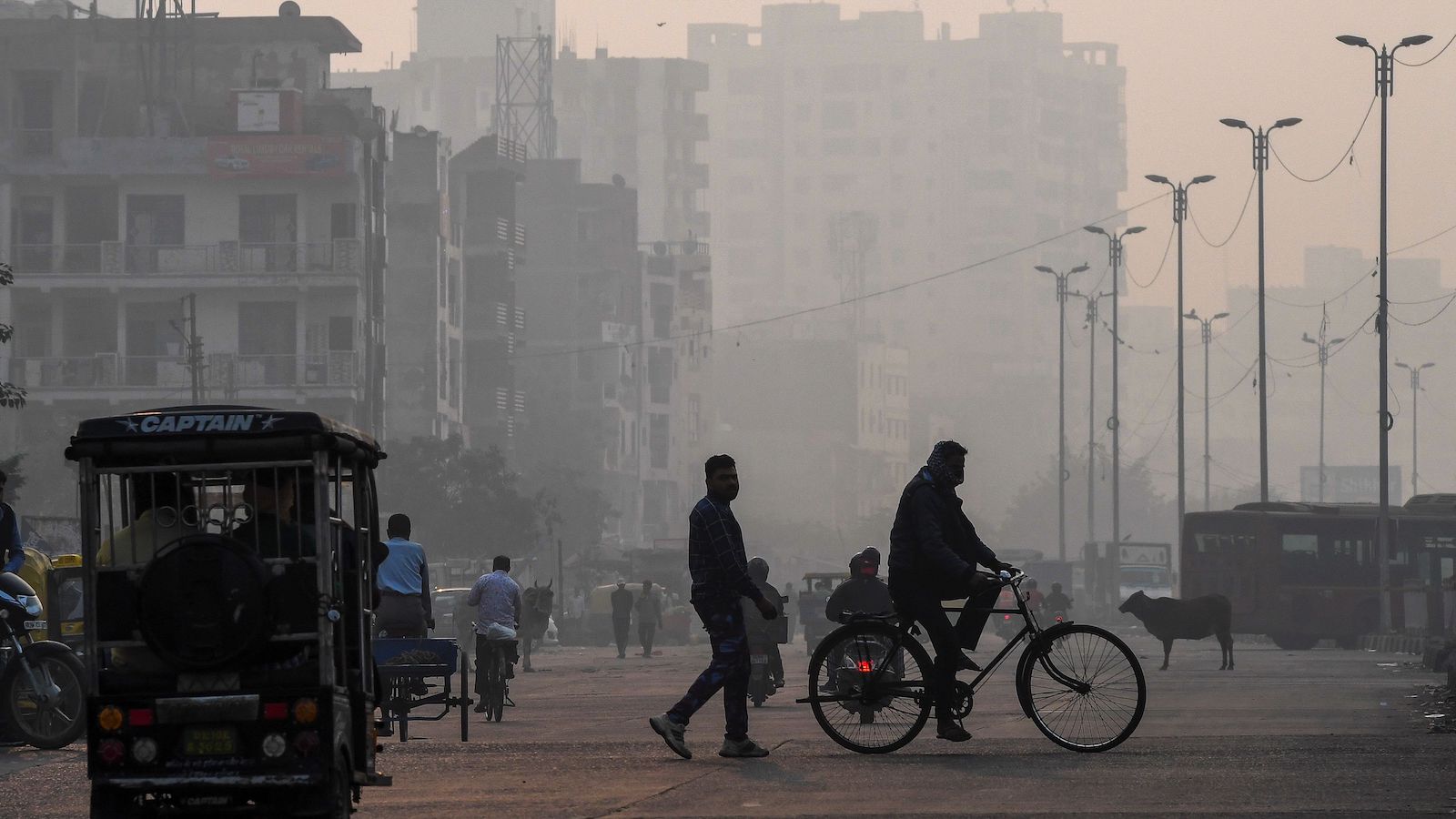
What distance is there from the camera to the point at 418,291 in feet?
297

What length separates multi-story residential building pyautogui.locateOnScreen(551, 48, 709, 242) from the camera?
18050cm

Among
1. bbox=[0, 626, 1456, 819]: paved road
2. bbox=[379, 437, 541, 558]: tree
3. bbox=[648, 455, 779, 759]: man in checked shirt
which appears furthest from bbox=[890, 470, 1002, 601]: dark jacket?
bbox=[379, 437, 541, 558]: tree

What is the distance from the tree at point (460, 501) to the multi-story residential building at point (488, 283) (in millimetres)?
A: 21173

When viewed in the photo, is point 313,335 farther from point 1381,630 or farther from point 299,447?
point 299,447

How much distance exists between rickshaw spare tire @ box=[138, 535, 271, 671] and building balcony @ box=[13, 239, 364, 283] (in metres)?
66.4

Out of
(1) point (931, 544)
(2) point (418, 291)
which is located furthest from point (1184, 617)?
(2) point (418, 291)

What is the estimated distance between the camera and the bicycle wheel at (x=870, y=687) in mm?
14406

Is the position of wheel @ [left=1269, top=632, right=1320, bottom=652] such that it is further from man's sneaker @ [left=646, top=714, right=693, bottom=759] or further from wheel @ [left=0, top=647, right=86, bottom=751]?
man's sneaker @ [left=646, top=714, right=693, bottom=759]

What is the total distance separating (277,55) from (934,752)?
236ft

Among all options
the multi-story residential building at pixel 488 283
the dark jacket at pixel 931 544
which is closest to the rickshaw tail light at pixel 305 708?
the dark jacket at pixel 931 544

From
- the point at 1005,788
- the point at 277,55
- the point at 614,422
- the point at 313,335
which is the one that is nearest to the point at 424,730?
the point at 1005,788

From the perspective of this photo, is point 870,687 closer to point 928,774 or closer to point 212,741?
point 928,774

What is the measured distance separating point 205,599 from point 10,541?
674 centimetres

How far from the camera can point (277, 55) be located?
83.4 meters
